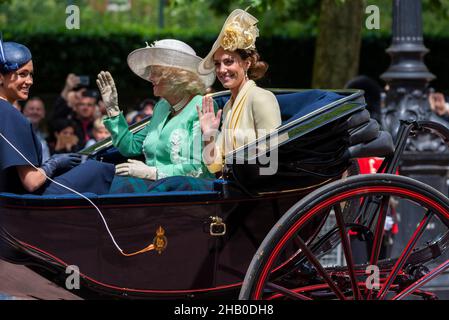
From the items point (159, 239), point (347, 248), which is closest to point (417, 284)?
point (347, 248)

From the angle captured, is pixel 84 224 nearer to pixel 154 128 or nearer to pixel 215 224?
pixel 215 224

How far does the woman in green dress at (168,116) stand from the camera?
4.66 metres

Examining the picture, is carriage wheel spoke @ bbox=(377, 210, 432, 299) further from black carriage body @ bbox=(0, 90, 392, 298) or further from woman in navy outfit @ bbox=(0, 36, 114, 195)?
woman in navy outfit @ bbox=(0, 36, 114, 195)

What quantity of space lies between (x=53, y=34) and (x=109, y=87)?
458 inches

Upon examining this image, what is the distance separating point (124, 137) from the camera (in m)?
5.04

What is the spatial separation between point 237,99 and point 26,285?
1347mm

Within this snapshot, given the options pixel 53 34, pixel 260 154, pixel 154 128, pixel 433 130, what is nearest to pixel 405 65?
pixel 433 130

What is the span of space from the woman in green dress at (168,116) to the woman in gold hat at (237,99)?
0.49 ft

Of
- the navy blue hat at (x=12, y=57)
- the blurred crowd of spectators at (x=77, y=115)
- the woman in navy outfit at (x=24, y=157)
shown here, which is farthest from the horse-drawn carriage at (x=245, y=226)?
the blurred crowd of spectators at (x=77, y=115)

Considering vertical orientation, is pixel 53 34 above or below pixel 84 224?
above

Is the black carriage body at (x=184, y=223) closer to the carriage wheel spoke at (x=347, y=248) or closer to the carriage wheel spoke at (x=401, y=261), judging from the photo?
the carriage wheel spoke at (x=347, y=248)

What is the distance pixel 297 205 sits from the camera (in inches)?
156
